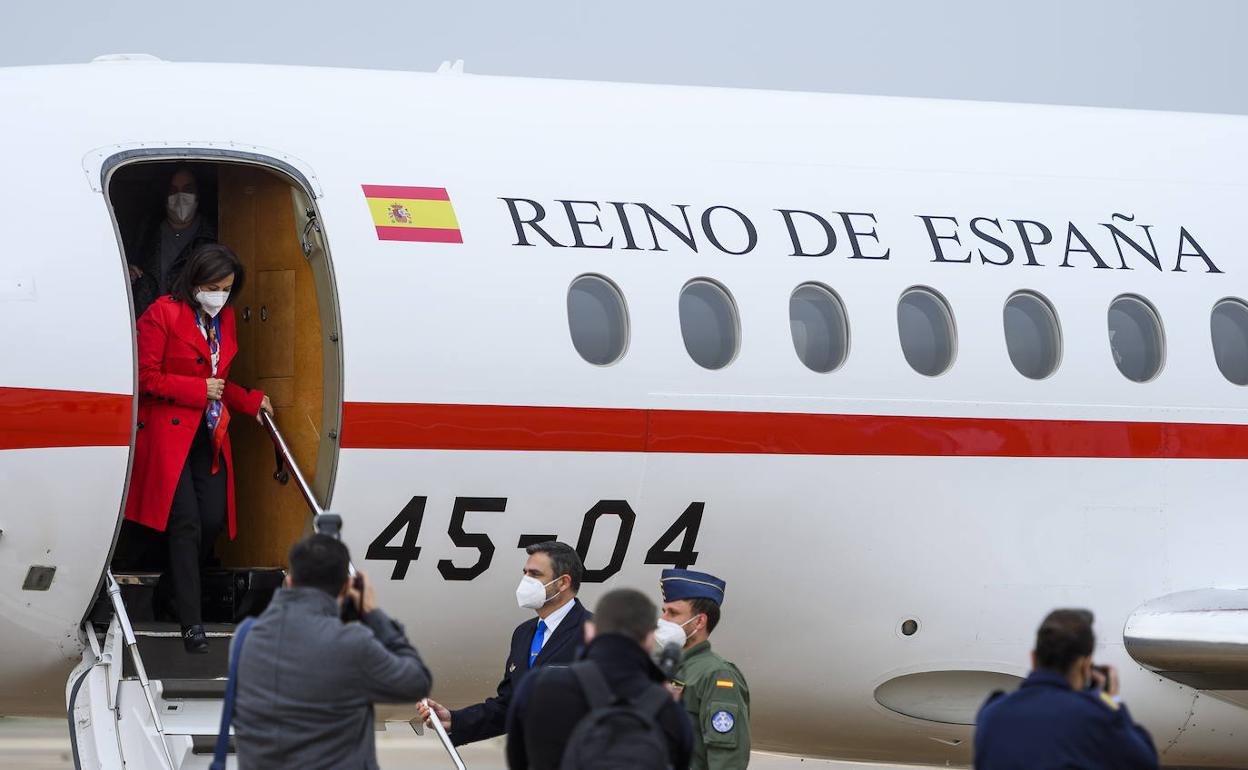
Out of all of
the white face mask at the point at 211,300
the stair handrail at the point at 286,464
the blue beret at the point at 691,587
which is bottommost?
the blue beret at the point at 691,587

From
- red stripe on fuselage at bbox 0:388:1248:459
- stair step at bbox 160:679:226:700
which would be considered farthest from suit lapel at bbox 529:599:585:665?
stair step at bbox 160:679:226:700

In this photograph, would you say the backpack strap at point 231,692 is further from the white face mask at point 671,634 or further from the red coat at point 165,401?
the red coat at point 165,401

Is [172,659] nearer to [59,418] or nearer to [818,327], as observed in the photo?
[59,418]

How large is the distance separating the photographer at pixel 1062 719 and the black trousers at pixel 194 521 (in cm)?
419

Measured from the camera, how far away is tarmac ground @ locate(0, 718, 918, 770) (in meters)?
23.4

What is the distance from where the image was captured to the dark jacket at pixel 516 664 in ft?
25.9

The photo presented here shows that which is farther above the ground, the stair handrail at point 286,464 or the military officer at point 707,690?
the stair handrail at point 286,464

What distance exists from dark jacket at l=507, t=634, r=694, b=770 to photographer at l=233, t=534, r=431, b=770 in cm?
51

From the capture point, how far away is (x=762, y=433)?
29.7 ft

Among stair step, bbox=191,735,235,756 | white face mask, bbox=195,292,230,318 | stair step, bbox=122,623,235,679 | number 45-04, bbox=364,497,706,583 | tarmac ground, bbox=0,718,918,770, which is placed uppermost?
white face mask, bbox=195,292,230,318

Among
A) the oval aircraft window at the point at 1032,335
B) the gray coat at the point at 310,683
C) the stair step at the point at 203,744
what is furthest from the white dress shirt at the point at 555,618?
the oval aircraft window at the point at 1032,335

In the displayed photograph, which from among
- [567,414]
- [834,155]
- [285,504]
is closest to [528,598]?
[567,414]

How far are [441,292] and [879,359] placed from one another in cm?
237

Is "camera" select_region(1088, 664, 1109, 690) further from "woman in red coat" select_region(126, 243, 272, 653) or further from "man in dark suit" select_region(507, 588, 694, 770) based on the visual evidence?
"woman in red coat" select_region(126, 243, 272, 653)
